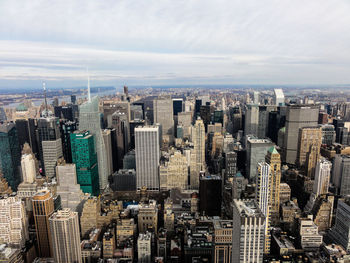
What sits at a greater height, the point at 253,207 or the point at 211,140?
the point at 253,207

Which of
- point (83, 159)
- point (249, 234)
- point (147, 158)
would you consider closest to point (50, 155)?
point (83, 159)

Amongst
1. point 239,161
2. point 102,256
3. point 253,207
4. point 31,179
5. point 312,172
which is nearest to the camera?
point 253,207

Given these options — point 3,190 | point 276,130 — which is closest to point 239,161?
point 276,130

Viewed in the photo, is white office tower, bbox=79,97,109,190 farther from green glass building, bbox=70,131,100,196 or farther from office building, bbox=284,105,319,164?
office building, bbox=284,105,319,164

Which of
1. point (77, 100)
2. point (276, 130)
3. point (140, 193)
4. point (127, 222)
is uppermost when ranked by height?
point (77, 100)

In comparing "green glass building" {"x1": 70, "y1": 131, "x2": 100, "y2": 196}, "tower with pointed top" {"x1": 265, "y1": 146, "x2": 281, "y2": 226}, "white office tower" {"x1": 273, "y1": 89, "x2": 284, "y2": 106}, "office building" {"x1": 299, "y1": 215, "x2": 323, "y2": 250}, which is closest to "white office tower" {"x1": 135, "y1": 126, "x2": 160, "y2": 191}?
"green glass building" {"x1": 70, "y1": 131, "x2": 100, "y2": 196}

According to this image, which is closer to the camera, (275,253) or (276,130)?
(275,253)

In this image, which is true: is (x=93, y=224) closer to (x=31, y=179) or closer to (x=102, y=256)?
(x=102, y=256)
